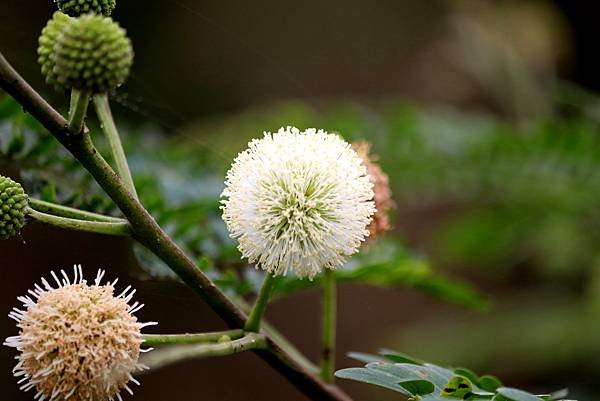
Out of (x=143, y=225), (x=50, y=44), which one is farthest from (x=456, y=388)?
(x=50, y=44)

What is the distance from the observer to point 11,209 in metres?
1.34

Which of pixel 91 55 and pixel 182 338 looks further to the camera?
pixel 182 338

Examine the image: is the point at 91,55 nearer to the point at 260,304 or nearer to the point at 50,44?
the point at 50,44

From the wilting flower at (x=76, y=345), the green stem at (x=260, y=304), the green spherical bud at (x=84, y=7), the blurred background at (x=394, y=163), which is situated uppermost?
the blurred background at (x=394, y=163)

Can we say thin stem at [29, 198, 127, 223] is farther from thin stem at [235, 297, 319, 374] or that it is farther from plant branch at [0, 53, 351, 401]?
thin stem at [235, 297, 319, 374]

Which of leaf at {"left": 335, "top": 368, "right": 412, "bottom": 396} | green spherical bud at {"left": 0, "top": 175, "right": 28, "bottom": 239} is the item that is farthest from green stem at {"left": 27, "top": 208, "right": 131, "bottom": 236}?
leaf at {"left": 335, "top": 368, "right": 412, "bottom": 396}

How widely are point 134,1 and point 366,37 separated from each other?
2.59 metres

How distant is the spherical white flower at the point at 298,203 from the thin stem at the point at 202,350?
16 cm

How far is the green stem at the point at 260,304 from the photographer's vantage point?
4.75 feet

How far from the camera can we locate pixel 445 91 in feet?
22.2

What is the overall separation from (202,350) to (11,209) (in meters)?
0.42

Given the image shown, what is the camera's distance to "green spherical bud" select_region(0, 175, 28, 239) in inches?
52.5

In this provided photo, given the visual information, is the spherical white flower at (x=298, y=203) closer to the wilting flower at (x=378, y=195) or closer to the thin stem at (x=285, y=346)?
the thin stem at (x=285, y=346)

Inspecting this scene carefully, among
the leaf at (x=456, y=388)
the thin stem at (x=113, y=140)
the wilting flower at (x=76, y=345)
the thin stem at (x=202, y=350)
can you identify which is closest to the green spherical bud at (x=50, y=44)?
the thin stem at (x=113, y=140)
